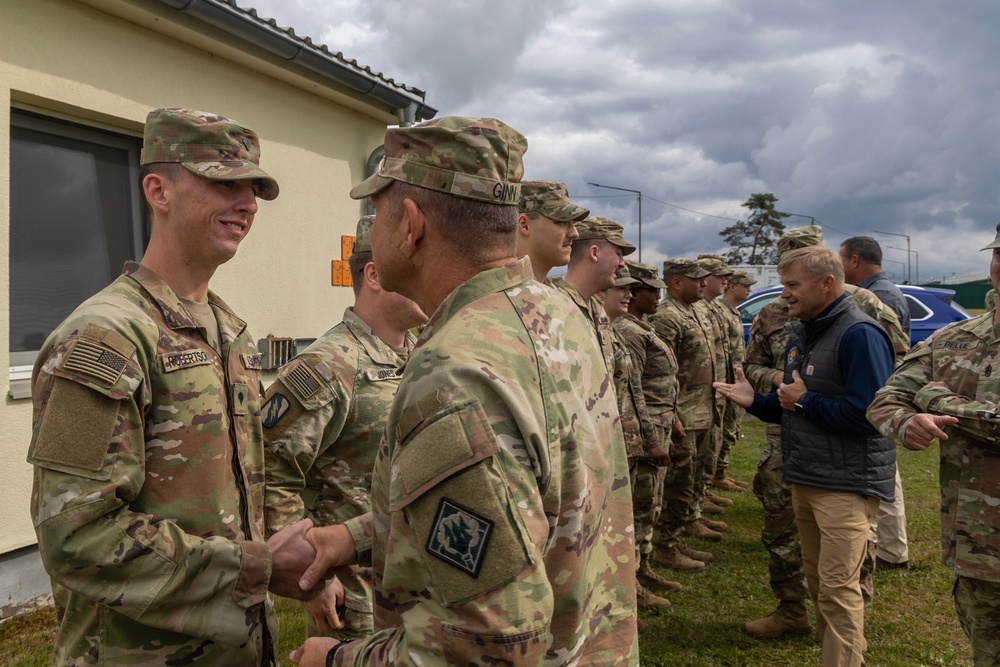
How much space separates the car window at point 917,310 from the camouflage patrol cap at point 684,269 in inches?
312

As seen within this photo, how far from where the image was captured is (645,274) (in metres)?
6.89

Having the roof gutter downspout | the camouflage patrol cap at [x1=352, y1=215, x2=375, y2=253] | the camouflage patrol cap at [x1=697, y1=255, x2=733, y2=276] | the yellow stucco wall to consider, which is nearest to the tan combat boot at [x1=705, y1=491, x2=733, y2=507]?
the camouflage patrol cap at [x1=697, y1=255, x2=733, y2=276]

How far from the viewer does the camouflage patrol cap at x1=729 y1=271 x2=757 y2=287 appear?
10084 mm

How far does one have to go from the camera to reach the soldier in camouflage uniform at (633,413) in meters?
5.59

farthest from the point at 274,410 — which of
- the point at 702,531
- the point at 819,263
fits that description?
the point at 702,531

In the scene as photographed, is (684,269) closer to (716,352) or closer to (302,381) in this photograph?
(716,352)

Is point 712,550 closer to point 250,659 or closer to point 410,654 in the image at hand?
point 250,659

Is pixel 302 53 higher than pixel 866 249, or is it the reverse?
pixel 302 53

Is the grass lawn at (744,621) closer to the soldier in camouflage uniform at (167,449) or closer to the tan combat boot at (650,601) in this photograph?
the tan combat boot at (650,601)

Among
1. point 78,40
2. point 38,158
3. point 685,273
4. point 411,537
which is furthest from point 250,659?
point 685,273

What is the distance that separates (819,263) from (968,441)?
1298mm

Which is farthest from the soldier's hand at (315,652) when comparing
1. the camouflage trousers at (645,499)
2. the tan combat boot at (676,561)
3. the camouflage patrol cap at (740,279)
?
the camouflage patrol cap at (740,279)

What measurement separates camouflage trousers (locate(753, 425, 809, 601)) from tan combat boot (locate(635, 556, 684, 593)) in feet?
3.16

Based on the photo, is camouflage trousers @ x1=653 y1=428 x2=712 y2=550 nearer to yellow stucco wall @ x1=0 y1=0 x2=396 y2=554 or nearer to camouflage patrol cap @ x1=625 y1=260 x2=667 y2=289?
camouflage patrol cap @ x1=625 y1=260 x2=667 y2=289
